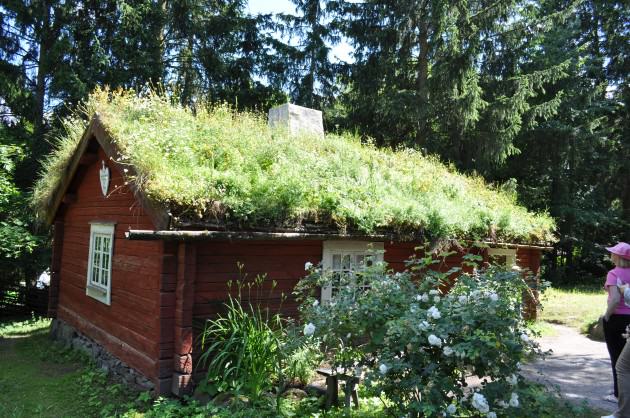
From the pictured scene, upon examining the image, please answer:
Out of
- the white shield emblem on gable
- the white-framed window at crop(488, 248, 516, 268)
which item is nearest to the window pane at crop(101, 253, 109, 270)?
the white shield emblem on gable

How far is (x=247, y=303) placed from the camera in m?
6.50

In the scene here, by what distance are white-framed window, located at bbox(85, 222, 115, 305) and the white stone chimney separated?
4439 millimetres

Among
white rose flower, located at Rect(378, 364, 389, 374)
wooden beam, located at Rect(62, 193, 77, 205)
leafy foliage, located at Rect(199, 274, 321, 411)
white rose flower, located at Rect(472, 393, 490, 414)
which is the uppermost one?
wooden beam, located at Rect(62, 193, 77, 205)

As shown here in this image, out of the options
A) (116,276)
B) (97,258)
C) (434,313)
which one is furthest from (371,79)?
(434,313)

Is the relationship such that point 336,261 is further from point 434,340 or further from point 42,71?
point 42,71

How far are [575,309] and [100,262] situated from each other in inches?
496

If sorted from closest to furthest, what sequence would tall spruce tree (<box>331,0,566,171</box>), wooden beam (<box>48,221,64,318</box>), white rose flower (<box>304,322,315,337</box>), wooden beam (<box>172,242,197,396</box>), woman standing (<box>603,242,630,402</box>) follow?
1. white rose flower (<box>304,322,315,337</box>)
2. woman standing (<box>603,242,630,402</box>)
3. wooden beam (<box>172,242,197,396</box>)
4. wooden beam (<box>48,221,64,318</box>)
5. tall spruce tree (<box>331,0,566,171</box>)

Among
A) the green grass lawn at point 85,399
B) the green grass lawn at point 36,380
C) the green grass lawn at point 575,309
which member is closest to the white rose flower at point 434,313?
the green grass lawn at point 85,399

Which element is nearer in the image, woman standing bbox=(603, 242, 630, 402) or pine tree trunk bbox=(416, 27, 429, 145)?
woman standing bbox=(603, 242, 630, 402)

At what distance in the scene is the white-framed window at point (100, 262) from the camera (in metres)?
7.64

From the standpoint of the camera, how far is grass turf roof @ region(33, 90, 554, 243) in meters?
5.89

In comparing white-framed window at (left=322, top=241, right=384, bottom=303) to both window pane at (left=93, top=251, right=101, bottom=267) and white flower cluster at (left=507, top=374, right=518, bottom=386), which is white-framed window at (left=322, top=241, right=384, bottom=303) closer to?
white flower cluster at (left=507, top=374, right=518, bottom=386)

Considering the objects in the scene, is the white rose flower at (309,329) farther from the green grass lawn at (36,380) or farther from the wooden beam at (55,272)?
the wooden beam at (55,272)

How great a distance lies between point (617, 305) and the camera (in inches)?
202
